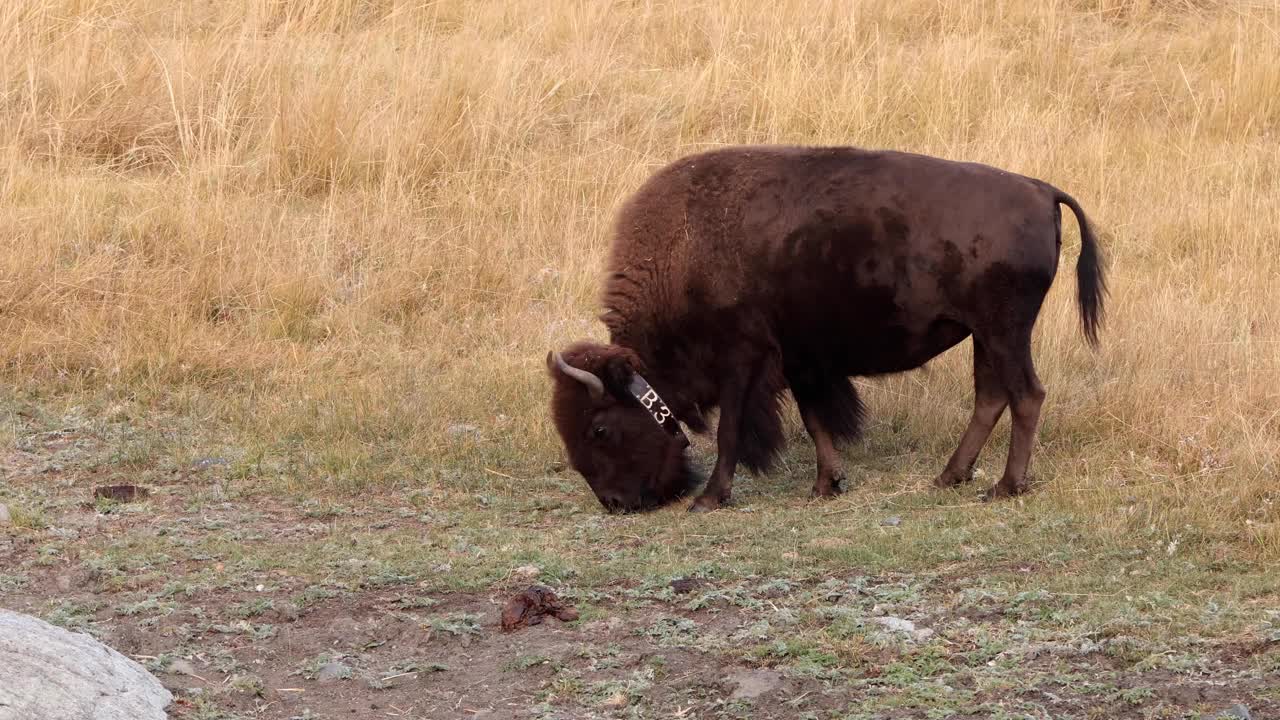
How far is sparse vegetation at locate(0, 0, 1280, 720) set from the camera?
4664 millimetres

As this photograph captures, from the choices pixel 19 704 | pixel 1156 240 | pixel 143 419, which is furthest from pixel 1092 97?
pixel 19 704

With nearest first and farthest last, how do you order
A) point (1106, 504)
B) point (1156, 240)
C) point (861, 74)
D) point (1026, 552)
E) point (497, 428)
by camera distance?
point (1026, 552) → point (1106, 504) → point (497, 428) → point (1156, 240) → point (861, 74)

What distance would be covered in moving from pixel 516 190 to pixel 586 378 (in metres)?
3.83

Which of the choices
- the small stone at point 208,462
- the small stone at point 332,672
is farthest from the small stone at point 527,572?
the small stone at point 208,462

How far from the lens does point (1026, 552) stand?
5402 millimetres

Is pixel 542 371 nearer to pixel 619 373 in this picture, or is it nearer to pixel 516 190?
pixel 619 373

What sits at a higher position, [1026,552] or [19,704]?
[19,704]

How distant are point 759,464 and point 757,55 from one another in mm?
5890

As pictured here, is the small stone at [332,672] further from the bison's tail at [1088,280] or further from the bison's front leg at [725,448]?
the bison's tail at [1088,280]

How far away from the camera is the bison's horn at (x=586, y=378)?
20.9 feet

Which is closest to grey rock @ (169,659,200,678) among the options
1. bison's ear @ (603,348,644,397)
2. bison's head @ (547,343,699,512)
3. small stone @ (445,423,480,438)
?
bison's head @ (547,343,699,512)

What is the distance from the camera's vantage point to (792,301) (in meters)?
6.45

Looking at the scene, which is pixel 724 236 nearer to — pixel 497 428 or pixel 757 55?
pixel 497 428

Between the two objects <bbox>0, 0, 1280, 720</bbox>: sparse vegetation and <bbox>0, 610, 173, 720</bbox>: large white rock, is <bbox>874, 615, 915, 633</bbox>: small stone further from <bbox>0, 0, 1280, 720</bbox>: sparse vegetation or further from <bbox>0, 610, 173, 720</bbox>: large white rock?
<bbox>0, 610, 173, 720</bbox>: large white rock
